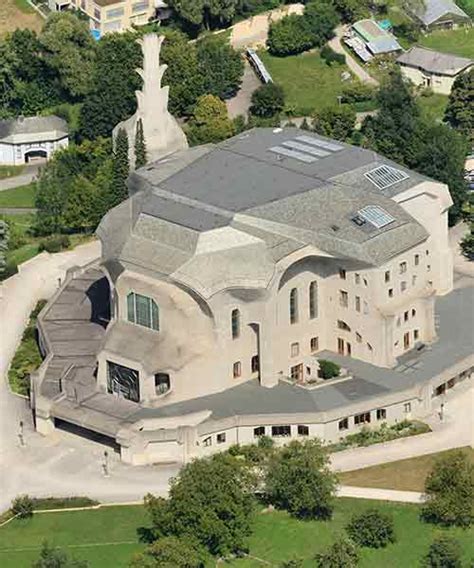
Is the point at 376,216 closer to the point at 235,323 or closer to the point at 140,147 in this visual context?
the point at 235,323

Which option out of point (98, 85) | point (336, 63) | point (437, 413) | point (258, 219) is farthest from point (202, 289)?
point (336, 63)

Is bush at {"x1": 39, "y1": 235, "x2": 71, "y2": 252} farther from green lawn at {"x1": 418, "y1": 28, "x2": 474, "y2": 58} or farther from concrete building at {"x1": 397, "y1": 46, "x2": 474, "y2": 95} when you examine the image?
green lawn at {"x1": 418, "y1": 28, "x2": 474, "y2": 58}

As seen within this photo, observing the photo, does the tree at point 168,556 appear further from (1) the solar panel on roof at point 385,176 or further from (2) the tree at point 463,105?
(2) the tree at point 463,105

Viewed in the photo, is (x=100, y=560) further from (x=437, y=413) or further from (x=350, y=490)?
(x=437, y=413)

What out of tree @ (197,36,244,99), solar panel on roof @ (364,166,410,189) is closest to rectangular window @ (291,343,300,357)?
solar panel on roof @ (364,166,410,189)

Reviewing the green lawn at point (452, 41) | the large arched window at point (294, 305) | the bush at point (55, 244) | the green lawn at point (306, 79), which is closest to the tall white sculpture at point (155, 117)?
the bush at point (55, 244)

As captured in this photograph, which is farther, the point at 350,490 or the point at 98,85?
the point at 98,85
